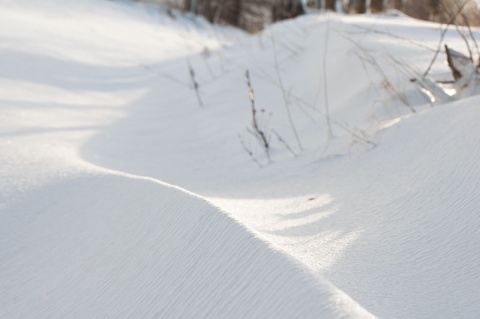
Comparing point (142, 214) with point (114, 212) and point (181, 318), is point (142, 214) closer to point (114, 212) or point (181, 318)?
point (114, 212)

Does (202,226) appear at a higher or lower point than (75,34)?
higher

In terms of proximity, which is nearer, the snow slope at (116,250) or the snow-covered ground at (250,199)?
the snow slope at (116,250)

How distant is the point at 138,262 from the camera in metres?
1.55

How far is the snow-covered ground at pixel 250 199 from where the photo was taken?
4.31 ft

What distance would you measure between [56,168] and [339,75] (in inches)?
89.8

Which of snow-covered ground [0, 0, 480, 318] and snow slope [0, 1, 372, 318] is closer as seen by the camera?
snow slope [0, 1, 372, 318]

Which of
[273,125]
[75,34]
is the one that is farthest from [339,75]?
[75,34]

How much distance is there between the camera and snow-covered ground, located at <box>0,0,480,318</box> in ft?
4.31

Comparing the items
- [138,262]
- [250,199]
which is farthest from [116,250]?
[250,199]

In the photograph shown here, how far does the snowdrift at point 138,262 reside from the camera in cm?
119

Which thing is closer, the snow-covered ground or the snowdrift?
the snowdrift

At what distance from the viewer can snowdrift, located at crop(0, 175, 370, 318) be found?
1.19m

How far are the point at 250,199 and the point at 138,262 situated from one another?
0.80 meters

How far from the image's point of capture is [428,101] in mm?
2938
